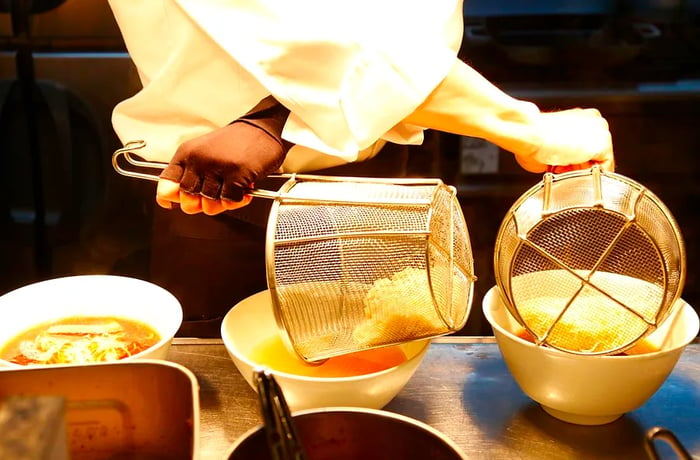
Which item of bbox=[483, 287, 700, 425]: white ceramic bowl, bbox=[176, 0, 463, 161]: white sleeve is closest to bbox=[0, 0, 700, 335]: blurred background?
bbox=[176, 0, 463, 161]: white sleeve

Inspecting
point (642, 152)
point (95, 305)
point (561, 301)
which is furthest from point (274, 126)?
point (642, 152)

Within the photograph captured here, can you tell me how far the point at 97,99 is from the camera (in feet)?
7.63

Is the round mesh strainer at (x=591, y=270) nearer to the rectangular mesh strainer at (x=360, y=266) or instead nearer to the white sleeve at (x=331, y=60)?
the rectangular mesh strainer at (x=360, y=266)

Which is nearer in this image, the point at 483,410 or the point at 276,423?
the point at 276,423

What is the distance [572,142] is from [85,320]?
0.83m

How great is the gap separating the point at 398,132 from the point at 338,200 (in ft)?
1.19

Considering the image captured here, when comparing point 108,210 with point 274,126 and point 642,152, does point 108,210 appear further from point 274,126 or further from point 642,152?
point 642,152

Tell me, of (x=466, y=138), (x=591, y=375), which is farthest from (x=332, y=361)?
(x=466, y=138)

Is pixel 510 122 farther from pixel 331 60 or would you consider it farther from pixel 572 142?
pixel 331 60

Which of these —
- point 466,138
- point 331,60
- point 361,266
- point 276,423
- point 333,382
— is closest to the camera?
point 276,423

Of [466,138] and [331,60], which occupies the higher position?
[331,60]

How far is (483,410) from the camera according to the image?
1.08 meters

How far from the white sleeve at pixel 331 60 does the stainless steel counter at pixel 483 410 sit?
0.37m

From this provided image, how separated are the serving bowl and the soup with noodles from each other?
0.34 meters
